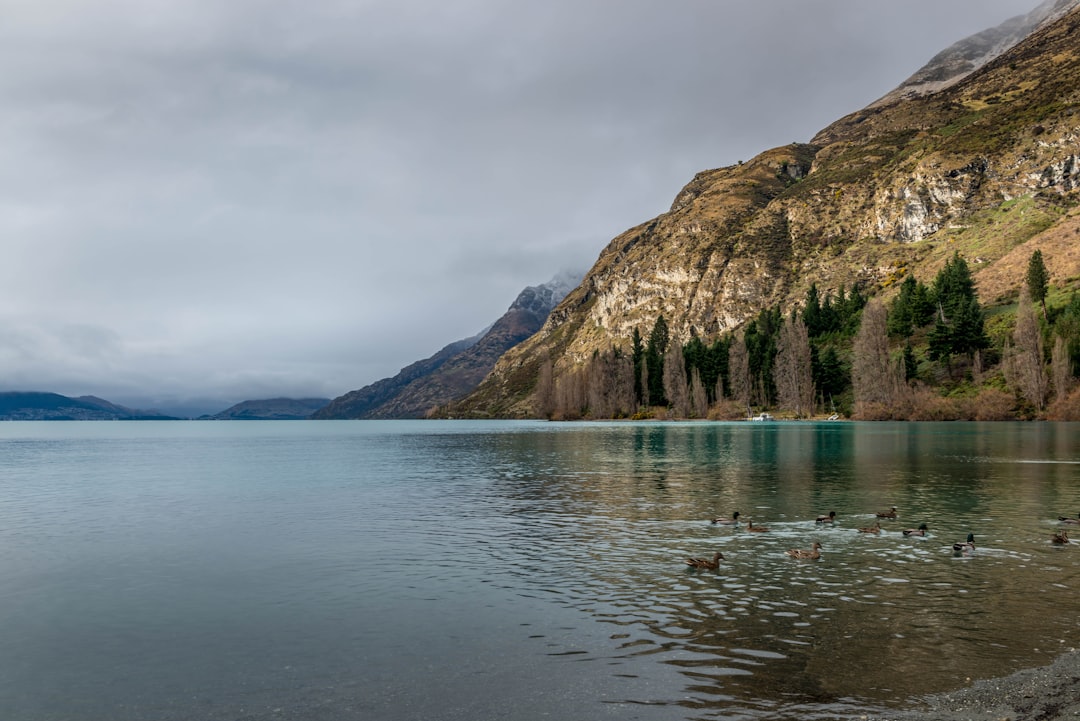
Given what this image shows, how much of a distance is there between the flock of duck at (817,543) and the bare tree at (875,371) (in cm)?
13962

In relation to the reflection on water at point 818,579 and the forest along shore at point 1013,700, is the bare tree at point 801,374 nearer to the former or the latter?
the reflection on water at point 818,579

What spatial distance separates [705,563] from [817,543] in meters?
5.70

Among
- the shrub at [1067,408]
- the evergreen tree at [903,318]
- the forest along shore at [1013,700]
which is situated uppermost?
the evergreen tree at [903,318]

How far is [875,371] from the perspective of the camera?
16612 centimetres

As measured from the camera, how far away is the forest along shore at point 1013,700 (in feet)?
43.2

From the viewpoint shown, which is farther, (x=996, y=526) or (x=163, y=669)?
(x=996, y=526)

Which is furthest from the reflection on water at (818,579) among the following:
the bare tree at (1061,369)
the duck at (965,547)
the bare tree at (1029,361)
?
the bare tree at (1029,361)

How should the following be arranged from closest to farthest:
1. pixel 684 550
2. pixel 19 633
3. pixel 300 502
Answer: pixel 19 633 → pixel 684 550 → pixel 300 502

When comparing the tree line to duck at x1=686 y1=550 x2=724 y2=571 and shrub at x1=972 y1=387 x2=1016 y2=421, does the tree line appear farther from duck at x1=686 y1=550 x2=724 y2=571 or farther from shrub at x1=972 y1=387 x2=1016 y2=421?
duck at x1=686 y1=550 x2=724 y2=571

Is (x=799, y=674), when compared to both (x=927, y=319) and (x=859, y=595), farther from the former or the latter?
(x=927, y=319)

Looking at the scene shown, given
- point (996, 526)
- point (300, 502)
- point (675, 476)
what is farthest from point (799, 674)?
point (675, 476)

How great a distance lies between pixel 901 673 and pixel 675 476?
147ft

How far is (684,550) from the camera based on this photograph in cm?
2991

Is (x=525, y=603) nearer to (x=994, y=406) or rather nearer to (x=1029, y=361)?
(x=1029, y=361)
